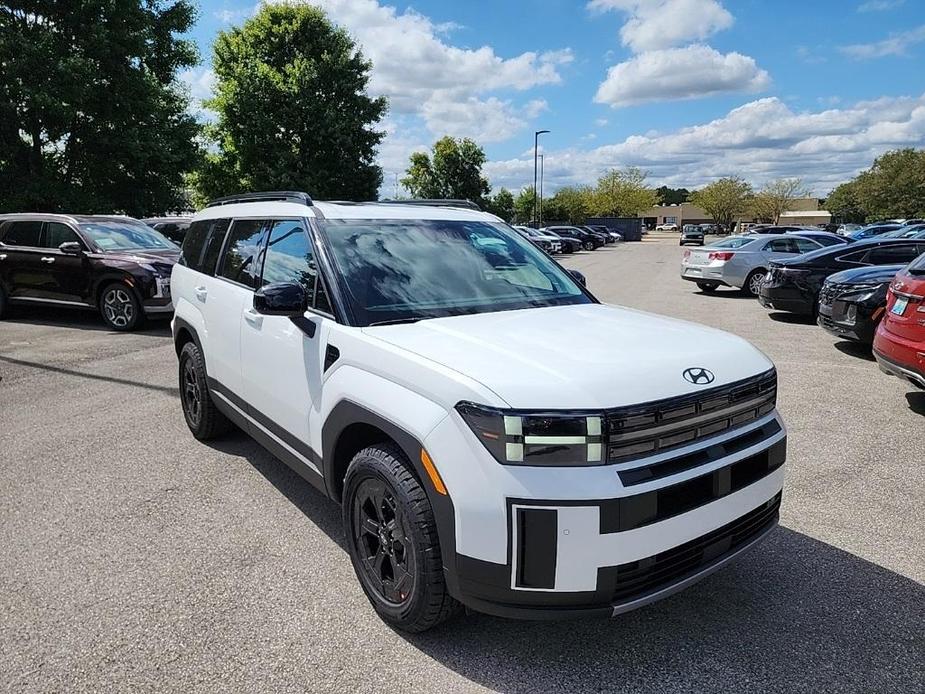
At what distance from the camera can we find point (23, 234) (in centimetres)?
1097

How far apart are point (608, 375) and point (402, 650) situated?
1.39 meters

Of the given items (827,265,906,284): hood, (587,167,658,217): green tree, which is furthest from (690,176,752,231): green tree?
(827,265,906,284): hood

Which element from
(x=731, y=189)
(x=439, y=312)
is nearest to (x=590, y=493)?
(x=439, y=312)

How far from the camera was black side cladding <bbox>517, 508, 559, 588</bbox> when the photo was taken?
83.6 inches

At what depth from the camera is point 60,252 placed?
10445 millimetres

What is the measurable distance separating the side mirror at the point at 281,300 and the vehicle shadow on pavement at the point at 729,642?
62.4 inches

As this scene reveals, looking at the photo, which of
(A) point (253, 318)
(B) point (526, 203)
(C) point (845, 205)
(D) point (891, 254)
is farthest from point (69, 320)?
(C) point (845, 205)

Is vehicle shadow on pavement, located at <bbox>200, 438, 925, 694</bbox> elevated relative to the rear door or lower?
lower

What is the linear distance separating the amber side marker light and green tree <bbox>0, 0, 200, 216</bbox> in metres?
20.0

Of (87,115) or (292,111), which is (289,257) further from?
(292,111)

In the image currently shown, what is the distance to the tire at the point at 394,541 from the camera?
7.86 ft

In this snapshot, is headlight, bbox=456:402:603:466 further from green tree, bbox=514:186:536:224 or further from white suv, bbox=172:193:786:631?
green tree, bbox=514:186:536:224

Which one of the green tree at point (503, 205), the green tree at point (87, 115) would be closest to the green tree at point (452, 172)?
the green tree at point (503, 205)

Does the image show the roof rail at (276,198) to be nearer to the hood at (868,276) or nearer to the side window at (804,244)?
the hood at (868,276)
